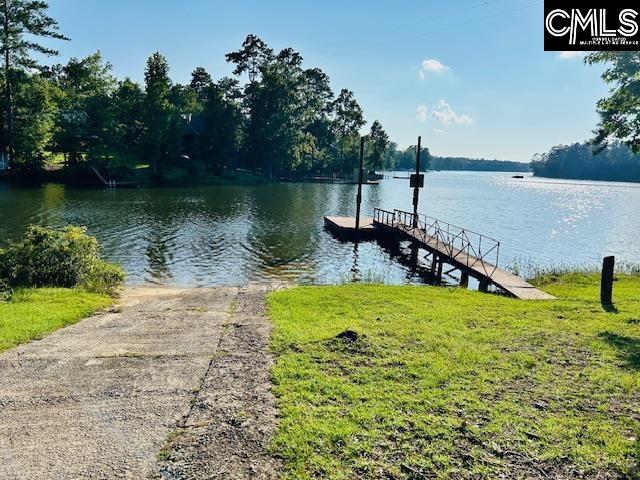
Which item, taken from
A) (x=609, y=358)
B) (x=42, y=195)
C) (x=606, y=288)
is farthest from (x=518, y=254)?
(x=42, y=195)

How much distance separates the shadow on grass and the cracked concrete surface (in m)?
6.02

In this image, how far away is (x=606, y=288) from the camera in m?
12.4

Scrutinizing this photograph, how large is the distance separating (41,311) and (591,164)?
195509mm

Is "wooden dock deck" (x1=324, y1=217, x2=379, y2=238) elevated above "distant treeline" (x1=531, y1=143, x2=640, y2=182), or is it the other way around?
"distant treeline" (x1=531, y1=143, x2=640, y2=182)

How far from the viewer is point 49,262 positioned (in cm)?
1430

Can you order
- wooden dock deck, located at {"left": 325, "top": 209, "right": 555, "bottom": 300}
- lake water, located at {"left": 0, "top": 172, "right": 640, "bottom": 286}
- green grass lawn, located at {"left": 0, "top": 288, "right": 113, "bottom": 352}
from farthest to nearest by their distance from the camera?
1. lake water, located at {"left": 0, "top": 172, "right": 640, "bottom": 286}
2. wooden dock deck, located at {"left": 325, "top": 209, "right": 555, "bottom": 300}
3. green grass lawn, located at {"left": 0, "top": 288, "right": 113, "bottom": 352}

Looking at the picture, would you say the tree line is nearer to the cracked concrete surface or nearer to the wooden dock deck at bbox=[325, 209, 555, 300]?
the wooden dock deck at bbox=[325, 209, 555, 300]

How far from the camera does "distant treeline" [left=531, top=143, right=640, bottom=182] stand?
6068 inches

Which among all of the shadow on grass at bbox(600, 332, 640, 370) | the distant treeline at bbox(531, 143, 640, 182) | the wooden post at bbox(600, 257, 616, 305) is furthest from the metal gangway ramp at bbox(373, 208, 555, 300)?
the distant treeline at bbox(531, 143, 640, 182)

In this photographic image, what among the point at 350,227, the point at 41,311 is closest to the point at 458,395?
the point at 41,311

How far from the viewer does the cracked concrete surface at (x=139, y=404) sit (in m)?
4.70

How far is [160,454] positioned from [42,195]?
50963 millimetres

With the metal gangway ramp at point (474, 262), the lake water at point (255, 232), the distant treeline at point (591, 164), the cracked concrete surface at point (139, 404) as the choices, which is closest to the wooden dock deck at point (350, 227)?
the metal gangway ramp at point (474, 262)

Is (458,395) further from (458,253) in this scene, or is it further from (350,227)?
(350,227)
